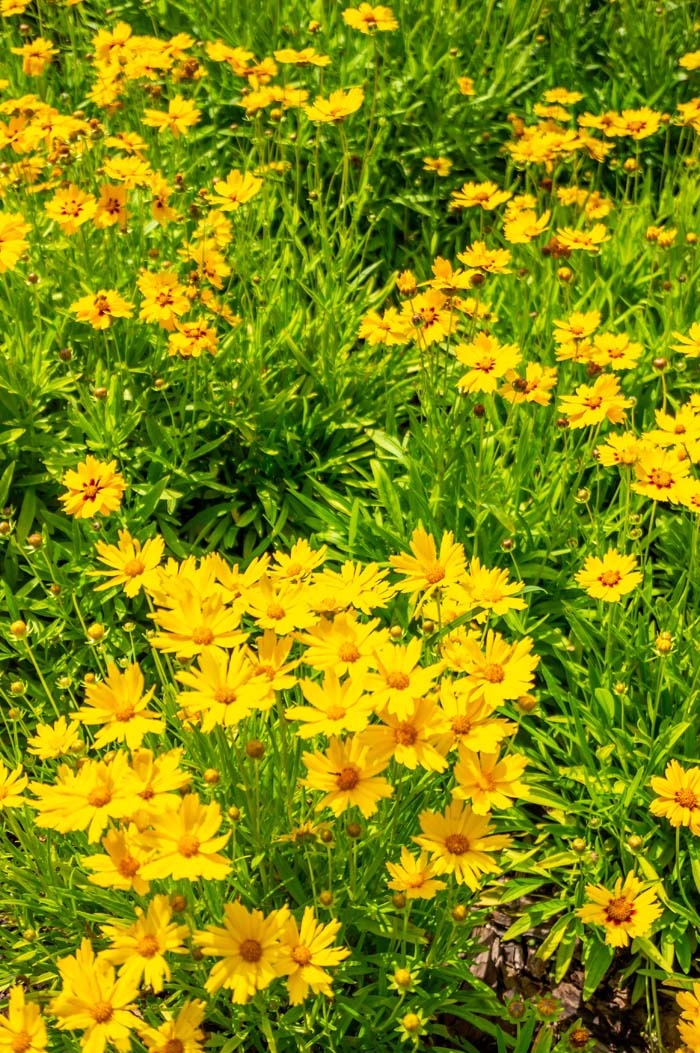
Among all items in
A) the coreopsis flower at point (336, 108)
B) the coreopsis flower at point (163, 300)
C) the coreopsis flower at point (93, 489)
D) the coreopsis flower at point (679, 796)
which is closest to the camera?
the coreopsis flower at point (679, 796)

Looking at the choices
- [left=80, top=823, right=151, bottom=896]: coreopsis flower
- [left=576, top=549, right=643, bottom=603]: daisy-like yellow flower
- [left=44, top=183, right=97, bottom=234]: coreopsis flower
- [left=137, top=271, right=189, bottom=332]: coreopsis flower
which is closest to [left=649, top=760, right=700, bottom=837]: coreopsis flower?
[left=576, top=549, right=643, bottom=603]: daisy-like yellow flower

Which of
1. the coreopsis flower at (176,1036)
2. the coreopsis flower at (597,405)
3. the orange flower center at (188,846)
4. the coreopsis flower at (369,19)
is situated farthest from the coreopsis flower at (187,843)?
the coreopsis flower at (369,19)

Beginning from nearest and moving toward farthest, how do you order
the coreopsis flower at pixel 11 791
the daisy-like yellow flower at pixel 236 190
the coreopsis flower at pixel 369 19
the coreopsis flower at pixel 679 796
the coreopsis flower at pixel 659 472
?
1. the coreopsis flower at pixel 11 791
2. the coreopsis flower at pixel 679 796
3. the coreopsis flower at pixel 659 472
4. the daisy-like yellow flower at pixel 236 190
5. the coreopsis flower at pixel 369 19

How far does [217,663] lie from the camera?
1.51m

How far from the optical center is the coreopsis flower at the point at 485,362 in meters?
2.42

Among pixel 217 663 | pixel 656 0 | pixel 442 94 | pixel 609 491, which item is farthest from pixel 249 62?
pixel 217 663

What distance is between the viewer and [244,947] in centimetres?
144

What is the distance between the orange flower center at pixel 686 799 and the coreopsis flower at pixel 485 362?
99 centimetres

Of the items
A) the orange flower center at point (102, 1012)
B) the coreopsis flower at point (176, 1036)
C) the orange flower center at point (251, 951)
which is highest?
the orange flower center at point (251, 951)

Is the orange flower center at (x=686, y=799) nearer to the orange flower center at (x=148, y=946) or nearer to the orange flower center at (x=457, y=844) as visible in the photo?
the orange flower center at (x=457, y=844)

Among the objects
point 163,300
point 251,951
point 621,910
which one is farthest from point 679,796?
point 163,300

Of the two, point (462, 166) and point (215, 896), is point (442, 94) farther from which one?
point (215, 896)

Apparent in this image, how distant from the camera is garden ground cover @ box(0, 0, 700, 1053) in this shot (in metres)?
1.55

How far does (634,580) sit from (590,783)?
499mm
